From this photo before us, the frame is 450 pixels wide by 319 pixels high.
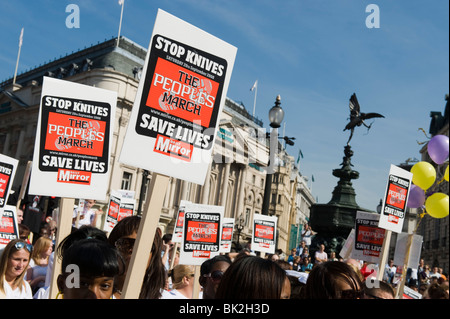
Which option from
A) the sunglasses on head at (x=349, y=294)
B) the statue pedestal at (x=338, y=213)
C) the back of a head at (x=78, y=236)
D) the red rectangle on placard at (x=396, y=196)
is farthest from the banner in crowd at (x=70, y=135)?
the statue pedestal at (x=338, y=213)

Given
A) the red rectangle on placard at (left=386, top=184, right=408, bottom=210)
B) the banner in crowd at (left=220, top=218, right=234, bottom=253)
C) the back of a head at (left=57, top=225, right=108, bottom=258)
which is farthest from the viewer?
the banner in crowd at (left=220, top=218, right=234, bottom=253)

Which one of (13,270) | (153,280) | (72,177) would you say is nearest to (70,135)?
(72,177)

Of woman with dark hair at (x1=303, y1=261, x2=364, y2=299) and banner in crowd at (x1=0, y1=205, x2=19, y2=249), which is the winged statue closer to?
banner in crowd at (x1=0, y1=205, x2=19, y2=249)

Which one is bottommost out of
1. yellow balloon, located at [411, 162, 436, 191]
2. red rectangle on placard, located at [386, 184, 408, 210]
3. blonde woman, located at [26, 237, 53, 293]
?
blonde woman, located at [26, 237, 53, 293]

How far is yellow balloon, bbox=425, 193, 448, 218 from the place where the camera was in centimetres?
946

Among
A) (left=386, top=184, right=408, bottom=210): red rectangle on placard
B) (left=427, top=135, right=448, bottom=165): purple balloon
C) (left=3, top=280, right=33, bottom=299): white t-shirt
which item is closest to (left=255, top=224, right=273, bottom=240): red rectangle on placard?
(left=427, top=135, right=448, bottom=165): purple balloon

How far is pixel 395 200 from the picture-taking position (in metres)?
7.56

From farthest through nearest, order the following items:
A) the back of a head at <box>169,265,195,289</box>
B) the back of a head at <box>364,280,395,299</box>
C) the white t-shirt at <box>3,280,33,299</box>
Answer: the back of a head at <box>169,265,195,289</box>, the white t-shirt at <box>3,280,33,299</box>, the back of a head at <box>364,280,395,299</box>

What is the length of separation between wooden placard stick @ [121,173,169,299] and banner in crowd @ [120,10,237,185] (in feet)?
0.51

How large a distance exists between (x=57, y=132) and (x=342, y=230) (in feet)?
26.7

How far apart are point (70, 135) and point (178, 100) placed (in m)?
1.59

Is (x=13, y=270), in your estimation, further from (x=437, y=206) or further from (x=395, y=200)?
(x=437, y=206)
